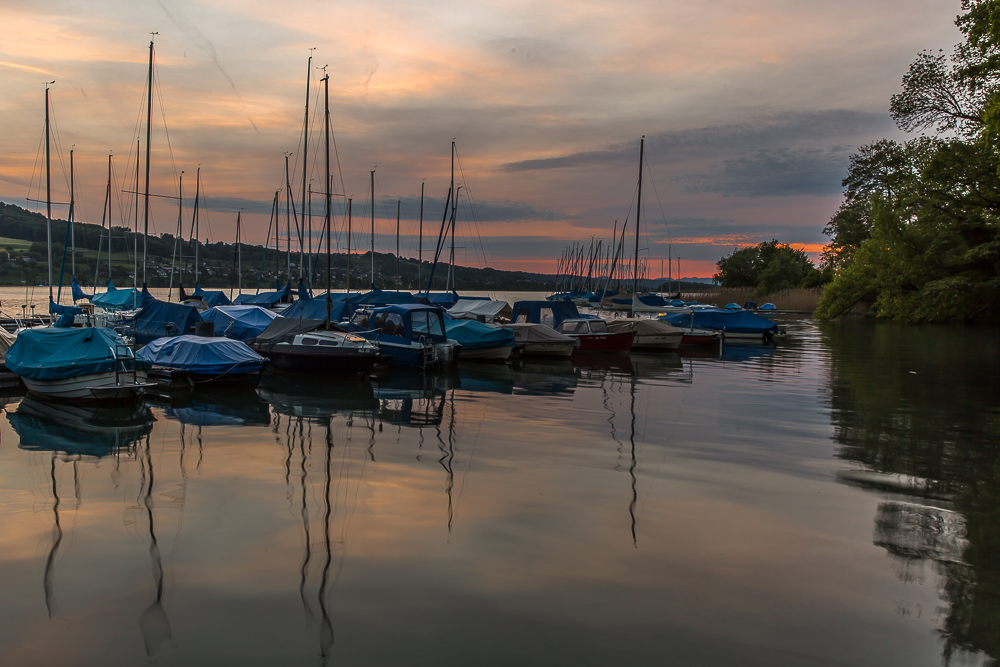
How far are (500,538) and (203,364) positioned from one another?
55.4 ft

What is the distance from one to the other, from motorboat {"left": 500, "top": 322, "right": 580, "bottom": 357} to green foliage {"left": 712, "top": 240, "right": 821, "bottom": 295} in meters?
77.5

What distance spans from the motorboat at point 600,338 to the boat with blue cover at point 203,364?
18.8 meters

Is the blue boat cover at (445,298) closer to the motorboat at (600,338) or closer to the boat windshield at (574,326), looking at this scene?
the boat windshield at (574,326)

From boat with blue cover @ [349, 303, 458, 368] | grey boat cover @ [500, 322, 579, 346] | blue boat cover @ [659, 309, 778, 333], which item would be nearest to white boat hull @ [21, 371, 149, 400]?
boat with blue cover @ [349, 303, 458, 368]

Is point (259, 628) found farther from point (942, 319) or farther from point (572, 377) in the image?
point (942, 319)

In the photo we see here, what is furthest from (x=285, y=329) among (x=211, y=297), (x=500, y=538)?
(x=211, y=297)

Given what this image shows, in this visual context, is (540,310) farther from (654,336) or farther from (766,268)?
(766,268)

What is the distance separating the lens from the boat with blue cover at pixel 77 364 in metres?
19.3

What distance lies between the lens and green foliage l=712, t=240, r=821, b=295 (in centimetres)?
10985

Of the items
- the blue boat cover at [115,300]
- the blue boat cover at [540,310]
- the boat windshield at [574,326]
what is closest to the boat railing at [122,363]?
the boat windshield at [574,326]

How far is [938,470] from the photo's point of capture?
Result: 12.4m

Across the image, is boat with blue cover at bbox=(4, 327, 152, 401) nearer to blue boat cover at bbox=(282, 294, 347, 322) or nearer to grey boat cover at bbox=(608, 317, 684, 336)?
blue boat cover at bbox=(282, 294, 347, 322)

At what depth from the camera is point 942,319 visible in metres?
59.9

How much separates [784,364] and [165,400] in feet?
87.4
